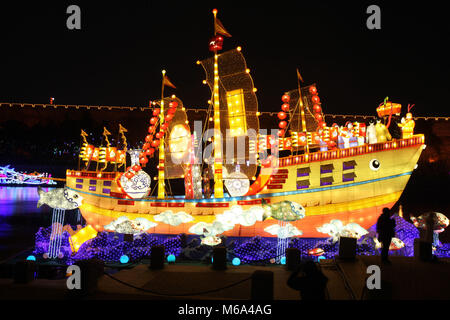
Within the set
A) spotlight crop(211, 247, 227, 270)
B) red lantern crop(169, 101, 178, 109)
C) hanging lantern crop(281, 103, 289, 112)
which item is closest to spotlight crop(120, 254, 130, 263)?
spotlight crop(211, 247, 227, 270)

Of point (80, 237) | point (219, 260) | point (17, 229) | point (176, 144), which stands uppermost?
point (176, 144)

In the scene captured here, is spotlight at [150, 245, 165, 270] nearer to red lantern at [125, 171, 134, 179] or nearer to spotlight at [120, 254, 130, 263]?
spotlight at [120, 254, 130, 263]

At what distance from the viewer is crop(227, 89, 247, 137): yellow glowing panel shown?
621 inches

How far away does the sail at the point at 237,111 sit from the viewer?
1575cm

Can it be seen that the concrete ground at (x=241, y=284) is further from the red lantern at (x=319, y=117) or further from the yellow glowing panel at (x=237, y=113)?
the red lantern at (x=319, y=117)

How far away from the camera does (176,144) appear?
18141 millimetres

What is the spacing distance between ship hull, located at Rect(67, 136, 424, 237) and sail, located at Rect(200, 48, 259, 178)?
1412 millimetres

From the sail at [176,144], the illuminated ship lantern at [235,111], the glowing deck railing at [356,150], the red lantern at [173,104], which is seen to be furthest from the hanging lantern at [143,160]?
the glowing deck railing at [356,150]

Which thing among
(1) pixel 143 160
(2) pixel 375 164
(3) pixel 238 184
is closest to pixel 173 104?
(1) pixel 143 160

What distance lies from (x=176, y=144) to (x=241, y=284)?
11605 millimetres

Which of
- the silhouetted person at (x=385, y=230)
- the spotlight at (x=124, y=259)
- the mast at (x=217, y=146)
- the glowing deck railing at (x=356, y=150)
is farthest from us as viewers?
the mast at (x=217, y=146)

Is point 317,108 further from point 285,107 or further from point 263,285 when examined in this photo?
point 263,285

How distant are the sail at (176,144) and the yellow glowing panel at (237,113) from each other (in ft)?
10.4

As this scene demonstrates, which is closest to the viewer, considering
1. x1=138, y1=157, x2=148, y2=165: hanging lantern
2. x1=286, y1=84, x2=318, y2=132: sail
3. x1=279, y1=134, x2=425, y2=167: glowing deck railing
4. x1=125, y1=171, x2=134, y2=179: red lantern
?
x1=279, y1=134, x2=425, y2=167: glowing deck railing
